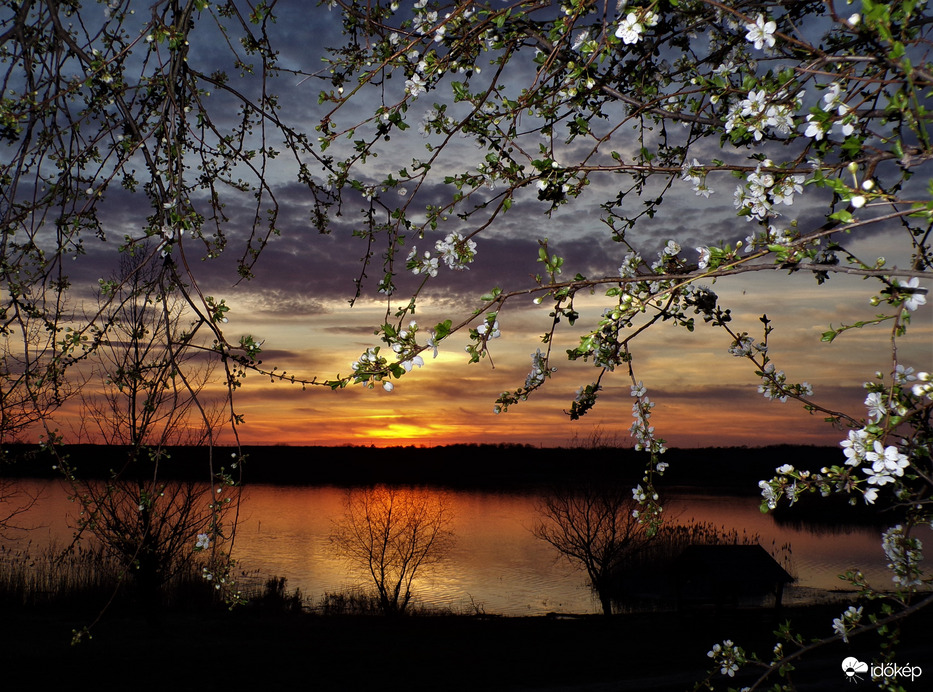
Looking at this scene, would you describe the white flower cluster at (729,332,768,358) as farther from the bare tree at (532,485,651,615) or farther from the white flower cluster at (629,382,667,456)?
the bare tree at (532,485,651,615)

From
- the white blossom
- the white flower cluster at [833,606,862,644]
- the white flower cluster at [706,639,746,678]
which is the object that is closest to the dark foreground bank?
the white flower cluster at [706,639,746,678]

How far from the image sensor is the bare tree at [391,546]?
2570 centimetres

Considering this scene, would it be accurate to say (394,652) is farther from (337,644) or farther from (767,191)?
(767,191)

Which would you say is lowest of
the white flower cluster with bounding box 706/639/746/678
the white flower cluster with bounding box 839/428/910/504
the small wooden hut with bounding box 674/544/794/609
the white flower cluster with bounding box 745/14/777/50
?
the small wooden hut with bounding box 674/544/794/609

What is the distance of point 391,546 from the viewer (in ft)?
112

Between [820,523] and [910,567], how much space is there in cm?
5344

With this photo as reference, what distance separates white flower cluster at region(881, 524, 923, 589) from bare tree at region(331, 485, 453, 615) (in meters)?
22.2

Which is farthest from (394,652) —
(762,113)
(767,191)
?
(762,113)

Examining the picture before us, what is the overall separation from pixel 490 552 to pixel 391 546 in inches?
241

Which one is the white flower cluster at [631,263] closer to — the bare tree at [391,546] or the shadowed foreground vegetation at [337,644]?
the shadowed foreground vegetation at [337,644]

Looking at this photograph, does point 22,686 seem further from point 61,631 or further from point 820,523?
point 820,523

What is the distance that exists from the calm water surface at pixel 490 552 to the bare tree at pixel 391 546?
0.90 metres

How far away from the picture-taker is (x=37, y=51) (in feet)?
9.05

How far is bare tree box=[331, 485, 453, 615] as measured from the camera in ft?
84.3
